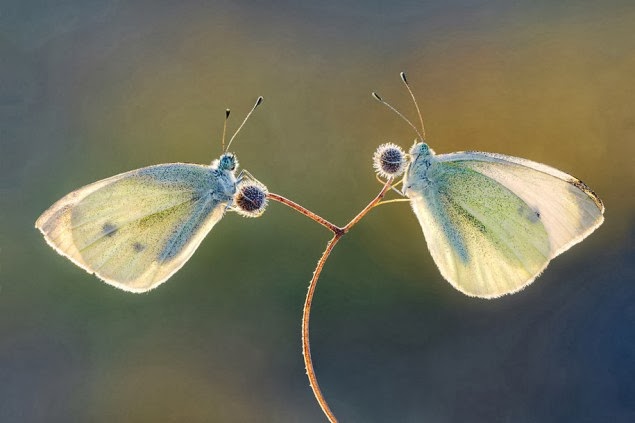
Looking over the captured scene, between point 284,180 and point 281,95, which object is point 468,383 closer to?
point 284,180

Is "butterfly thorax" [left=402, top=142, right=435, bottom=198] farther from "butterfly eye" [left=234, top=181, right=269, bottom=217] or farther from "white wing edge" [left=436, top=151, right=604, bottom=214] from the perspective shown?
"butterfly eye" [left=234, top=181, right=269, bottom=217]

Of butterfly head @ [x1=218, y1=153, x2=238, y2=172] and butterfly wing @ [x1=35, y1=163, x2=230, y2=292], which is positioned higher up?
butterfly head @ [x1=218, y1=153, x2=238, y2=172]

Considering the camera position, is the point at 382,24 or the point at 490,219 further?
the point at 382,24

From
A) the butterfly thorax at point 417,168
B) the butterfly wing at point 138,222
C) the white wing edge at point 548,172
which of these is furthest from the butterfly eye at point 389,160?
the butterfly wing at point 138,222

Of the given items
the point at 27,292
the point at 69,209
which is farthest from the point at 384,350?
the point at 69,209

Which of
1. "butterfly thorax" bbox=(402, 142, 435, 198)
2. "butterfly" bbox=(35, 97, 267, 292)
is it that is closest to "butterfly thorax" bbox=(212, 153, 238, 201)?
"butterfly" bbox=(35, 97, 267, 292)

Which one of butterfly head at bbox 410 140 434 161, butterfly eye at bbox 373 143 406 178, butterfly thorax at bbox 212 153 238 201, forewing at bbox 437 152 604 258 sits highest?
butterfly thorax at bbox 212 153 238 201
